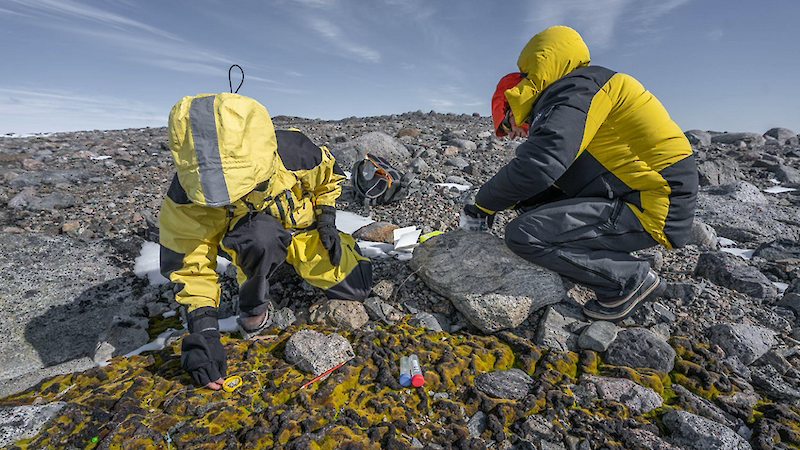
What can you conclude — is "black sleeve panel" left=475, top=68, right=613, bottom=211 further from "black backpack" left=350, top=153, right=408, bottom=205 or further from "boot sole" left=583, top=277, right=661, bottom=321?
"black backpack" left=350, top=153, right=408, bottom=205

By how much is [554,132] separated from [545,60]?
1.91 ft

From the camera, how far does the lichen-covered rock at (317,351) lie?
2403 mm

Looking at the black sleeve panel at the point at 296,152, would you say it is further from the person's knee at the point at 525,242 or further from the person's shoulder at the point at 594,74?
the person's shoulder at the point at 594,74

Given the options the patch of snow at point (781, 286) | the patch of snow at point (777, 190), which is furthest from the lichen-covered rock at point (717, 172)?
the patch of snow at point (781, 286)

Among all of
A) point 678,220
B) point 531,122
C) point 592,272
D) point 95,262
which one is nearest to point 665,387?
point 592,272

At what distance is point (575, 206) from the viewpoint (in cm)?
281

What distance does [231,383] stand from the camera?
7.42 feet

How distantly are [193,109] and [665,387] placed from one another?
326cm

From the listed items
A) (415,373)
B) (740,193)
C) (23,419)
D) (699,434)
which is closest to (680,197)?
(699,434)

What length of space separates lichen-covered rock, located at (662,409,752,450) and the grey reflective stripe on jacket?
2.73 m

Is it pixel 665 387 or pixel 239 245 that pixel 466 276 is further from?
pixel 239 245

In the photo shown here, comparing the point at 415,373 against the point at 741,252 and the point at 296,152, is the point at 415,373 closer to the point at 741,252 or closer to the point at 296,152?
the point at 296,152

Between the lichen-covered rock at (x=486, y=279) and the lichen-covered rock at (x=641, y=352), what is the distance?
20.2 inches

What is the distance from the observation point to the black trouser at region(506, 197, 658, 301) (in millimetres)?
2783
